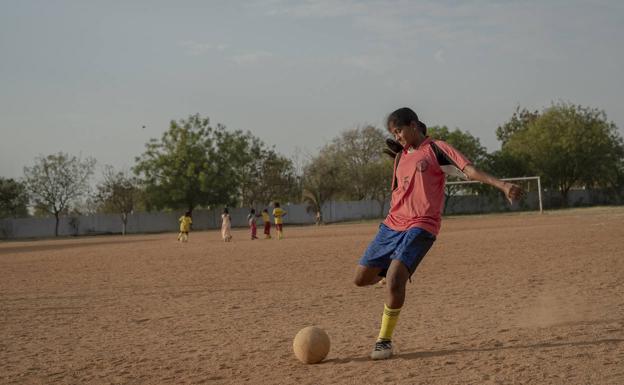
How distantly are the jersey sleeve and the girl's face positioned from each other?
0.59 feet

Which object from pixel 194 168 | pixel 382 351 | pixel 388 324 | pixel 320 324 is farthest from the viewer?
pixel 194 168

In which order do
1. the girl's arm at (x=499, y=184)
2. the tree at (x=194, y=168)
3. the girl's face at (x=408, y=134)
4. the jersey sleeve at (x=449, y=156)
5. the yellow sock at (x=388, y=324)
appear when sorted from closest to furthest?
the girl's arm at (x=499, y=184), the jersey sleeve at (x=449, y=156), the yellow sock at (x=388, y=324), the girl's face at (x=408, y=134), the tree at (x=194, y=168)

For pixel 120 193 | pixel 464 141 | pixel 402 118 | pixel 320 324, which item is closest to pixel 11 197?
pixel 120 193

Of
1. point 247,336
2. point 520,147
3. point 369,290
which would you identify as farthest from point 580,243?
point 520,147

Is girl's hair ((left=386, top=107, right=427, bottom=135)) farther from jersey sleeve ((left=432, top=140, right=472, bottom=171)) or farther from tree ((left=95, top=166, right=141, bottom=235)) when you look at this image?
tree ((left=95, top=166, right=141, bottom=235))

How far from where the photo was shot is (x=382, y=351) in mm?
5809

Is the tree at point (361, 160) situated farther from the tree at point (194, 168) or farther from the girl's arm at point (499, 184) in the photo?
the girl's arm at point (499, 184)

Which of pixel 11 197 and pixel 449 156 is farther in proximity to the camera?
pixel 11 197

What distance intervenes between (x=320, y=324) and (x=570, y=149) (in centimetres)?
6603

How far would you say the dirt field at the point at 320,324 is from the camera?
5.51m

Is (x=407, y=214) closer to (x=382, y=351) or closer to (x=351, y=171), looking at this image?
(x=382, y=351)

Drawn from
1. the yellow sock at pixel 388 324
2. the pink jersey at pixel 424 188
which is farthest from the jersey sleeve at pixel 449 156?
the yellow sock at pixel 388 324

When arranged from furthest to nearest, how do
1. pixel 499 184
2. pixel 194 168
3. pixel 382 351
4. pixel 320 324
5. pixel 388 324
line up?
1. pixel 194 168
2. pixel 320 324
3. pixel 388 324
4. pixel 382 351
5. pixel 499 184

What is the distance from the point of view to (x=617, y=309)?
7.89 m
